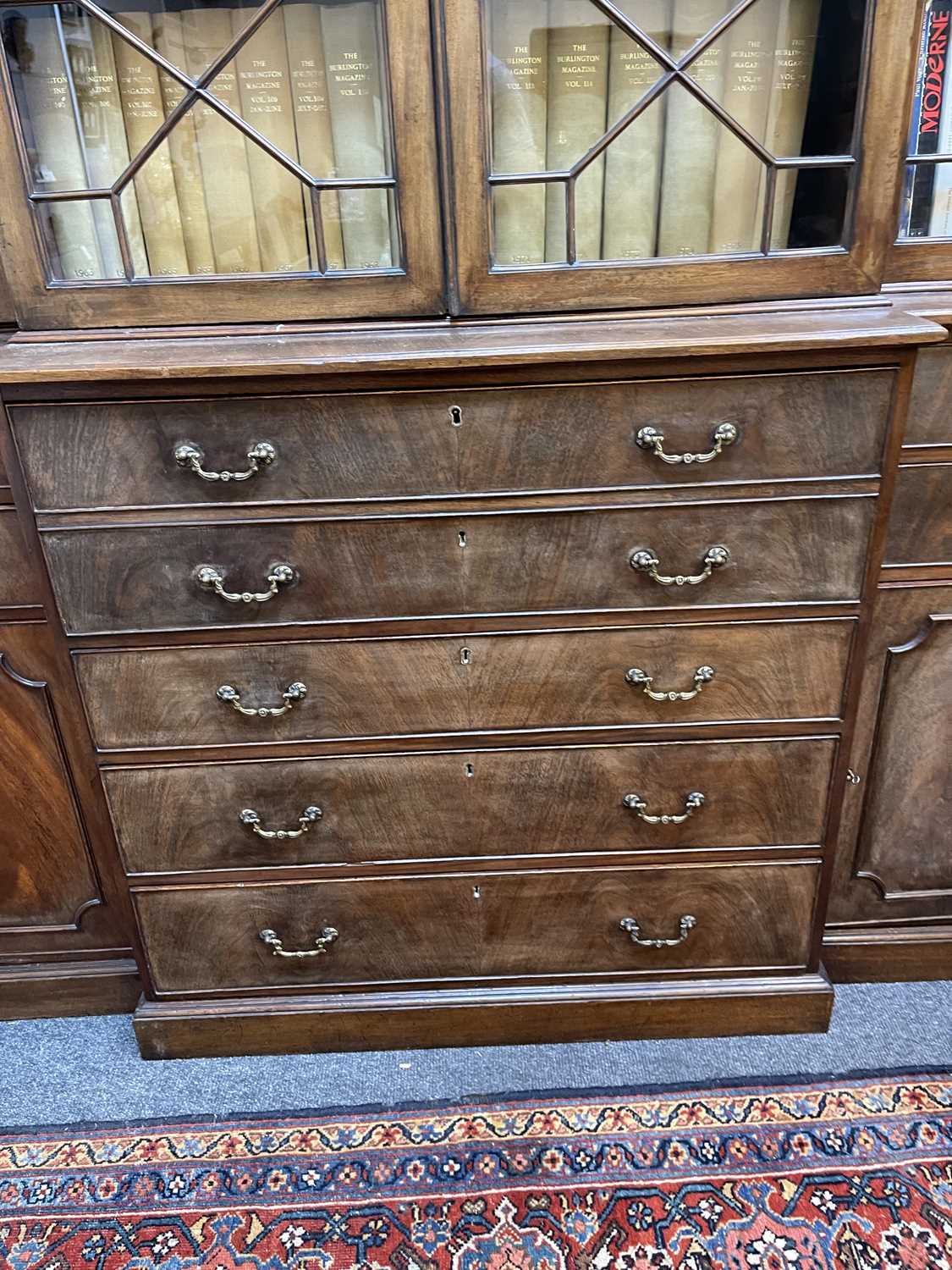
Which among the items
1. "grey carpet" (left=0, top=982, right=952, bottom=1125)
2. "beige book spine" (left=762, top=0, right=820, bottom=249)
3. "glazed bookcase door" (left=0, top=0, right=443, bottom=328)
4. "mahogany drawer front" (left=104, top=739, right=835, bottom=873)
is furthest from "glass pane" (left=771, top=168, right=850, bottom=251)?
"grey carpet" (left=0, top=982, right=952, bottom=1125)

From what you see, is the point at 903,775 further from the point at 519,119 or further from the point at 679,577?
the point at 519,119

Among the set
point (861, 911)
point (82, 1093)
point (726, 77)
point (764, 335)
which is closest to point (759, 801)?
point (861, 911)

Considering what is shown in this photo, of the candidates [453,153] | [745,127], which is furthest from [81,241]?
[745,127]

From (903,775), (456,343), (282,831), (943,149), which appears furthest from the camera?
(903,775)

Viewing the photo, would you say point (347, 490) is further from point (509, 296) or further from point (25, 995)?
point (25, 995)

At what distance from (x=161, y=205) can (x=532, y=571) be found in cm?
71

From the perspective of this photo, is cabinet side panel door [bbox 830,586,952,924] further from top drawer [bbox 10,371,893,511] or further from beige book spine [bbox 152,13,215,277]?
beige book spine [bbox 152,13,215,277]

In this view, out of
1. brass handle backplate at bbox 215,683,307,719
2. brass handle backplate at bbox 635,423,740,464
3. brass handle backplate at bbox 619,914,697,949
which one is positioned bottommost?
brass handle backplate at bbox 619,914,697,949

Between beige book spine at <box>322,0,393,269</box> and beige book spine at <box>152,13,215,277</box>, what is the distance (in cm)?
19

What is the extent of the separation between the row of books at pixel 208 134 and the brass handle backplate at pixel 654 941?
1056 millimetres

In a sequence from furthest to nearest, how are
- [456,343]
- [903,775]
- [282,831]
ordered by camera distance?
[903,775]
[282,831]
[456,343]

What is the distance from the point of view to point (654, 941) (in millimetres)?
1494

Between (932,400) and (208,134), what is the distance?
3.43 ft

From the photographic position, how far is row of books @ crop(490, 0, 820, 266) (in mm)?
1179
